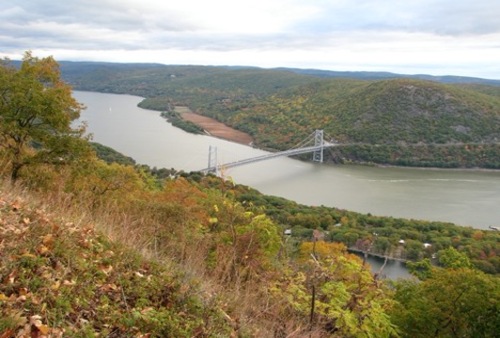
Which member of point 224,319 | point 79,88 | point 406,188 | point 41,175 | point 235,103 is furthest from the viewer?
point 79,88

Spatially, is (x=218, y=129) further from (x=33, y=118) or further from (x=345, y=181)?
(x=33, y=118)

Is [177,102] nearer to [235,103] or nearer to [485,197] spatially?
[235,103]

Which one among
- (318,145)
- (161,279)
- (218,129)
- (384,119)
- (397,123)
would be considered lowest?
(318,145)

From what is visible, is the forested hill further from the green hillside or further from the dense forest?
the dense forest

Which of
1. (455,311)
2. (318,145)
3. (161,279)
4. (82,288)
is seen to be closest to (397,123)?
(318,145)

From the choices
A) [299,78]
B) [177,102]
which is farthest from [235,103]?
[299,78]

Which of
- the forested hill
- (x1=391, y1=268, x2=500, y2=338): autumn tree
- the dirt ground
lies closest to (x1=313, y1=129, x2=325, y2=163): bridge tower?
the forested hill
